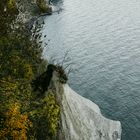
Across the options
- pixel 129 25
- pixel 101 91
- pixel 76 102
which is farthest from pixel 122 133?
pixel 129 25

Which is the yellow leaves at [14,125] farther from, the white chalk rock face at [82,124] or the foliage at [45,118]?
the white chalk rock face at [82,124]

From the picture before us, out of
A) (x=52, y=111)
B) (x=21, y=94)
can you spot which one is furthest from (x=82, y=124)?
(x=21, y=94)

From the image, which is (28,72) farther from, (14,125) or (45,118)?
(14,125)

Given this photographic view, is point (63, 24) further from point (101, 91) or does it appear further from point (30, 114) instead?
point (30, 114)

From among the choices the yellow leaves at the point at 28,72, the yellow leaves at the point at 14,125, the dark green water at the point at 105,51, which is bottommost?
the yellow leaves at the point at 14,125

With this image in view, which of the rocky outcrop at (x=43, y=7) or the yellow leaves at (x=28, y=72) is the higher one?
the rocky outcrop at (x=43, y=7)

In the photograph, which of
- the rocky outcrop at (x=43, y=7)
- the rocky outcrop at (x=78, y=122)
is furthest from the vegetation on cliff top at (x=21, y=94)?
the rocky outcrop at (x=43, y=7)
